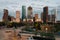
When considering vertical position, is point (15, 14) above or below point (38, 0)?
below

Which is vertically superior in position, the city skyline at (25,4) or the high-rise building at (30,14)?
the city skyline at (25,4)

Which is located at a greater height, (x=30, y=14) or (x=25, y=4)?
(x=25, y=4)

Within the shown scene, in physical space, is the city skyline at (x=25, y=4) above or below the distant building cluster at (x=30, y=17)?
above

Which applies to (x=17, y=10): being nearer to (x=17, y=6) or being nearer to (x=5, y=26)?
(x=17, y=6)

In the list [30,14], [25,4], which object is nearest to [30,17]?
[30,14]

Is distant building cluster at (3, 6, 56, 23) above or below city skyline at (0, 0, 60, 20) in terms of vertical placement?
below

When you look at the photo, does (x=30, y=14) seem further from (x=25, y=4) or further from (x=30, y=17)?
(x=25, y=4)

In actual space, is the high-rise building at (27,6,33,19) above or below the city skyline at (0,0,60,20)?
below

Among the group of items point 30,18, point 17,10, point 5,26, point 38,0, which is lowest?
point 5,26

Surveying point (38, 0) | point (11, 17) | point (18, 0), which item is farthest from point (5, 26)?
point (38, 0)
